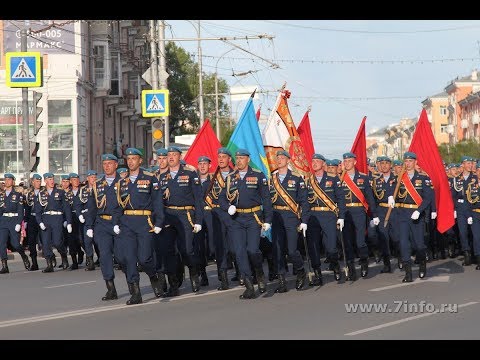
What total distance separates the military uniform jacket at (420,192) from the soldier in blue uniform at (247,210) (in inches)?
125

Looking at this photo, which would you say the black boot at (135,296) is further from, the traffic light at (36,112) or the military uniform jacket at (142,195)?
the traffic light at (36,112)

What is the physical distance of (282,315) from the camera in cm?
1344

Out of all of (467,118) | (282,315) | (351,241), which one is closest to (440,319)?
(282,315)

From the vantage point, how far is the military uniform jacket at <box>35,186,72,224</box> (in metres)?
23.3

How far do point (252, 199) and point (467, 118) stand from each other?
117 meters

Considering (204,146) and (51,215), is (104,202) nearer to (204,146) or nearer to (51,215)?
(204,146)

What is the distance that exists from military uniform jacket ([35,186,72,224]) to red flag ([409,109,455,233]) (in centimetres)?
721

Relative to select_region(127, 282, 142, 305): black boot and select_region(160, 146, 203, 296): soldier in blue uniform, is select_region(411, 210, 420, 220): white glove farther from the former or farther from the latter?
select_region(127, 282, 142, 305): black boot

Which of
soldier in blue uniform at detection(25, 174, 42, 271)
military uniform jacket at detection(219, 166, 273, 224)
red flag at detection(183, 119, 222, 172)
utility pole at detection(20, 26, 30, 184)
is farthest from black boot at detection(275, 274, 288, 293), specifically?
utility pole at detection(20, 26, 30, 184)

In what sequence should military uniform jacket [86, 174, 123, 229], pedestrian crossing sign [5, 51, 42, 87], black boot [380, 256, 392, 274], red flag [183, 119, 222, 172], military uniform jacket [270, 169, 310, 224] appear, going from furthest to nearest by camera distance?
1. pedestrian crossing sign [5, 51, 42, 87]
2. red flag [183, 119, 222, 172]
3. black boot [380, 256, 392, 274]
4. military uniform jacket [270, 169, 310, 224]
5. military uniform jacket [86, 174, 123, 229]

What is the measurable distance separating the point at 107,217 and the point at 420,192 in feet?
17.6

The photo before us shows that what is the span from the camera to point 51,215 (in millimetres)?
23312

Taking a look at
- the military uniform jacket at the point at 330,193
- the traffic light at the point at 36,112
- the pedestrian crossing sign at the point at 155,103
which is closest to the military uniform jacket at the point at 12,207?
the military uniform jacket at the point at 330,193
